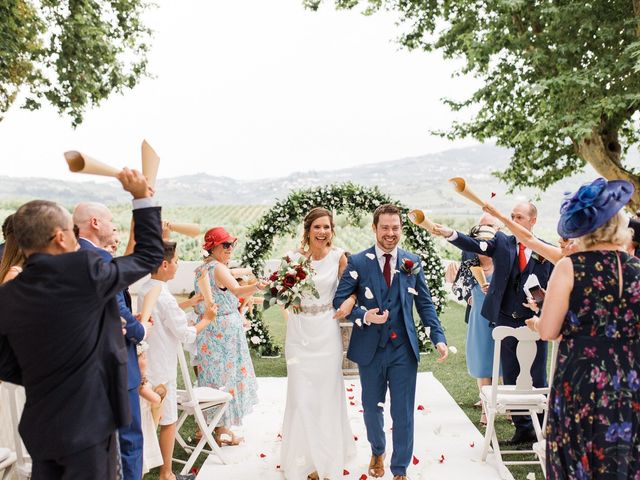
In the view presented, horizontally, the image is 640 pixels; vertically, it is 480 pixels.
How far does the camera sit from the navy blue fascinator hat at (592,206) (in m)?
3.20

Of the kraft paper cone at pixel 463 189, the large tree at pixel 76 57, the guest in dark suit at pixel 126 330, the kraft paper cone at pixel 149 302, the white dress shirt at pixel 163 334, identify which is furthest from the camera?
the large tree at pixel 76 57

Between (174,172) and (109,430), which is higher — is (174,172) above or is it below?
above

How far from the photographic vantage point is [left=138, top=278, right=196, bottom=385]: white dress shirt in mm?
4879

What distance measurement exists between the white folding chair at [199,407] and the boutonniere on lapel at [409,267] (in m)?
1.91

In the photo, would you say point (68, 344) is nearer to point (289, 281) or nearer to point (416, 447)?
point (289, 281)

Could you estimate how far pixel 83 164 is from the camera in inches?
92.6

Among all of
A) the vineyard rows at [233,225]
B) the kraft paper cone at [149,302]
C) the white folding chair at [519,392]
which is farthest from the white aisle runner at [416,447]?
the vineyard rows at [233,225]

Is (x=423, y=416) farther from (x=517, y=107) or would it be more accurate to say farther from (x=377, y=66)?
(x=377, y=66)

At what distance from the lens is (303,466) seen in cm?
511

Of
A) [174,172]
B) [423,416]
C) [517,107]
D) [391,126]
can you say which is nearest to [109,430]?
[423,416]

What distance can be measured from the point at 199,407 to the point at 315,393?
1099mm

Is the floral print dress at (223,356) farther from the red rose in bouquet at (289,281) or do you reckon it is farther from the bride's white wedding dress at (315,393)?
the red rose in bouquet at (289,281)

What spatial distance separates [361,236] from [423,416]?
14.1 meters

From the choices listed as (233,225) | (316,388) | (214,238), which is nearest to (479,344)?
(316,388)
